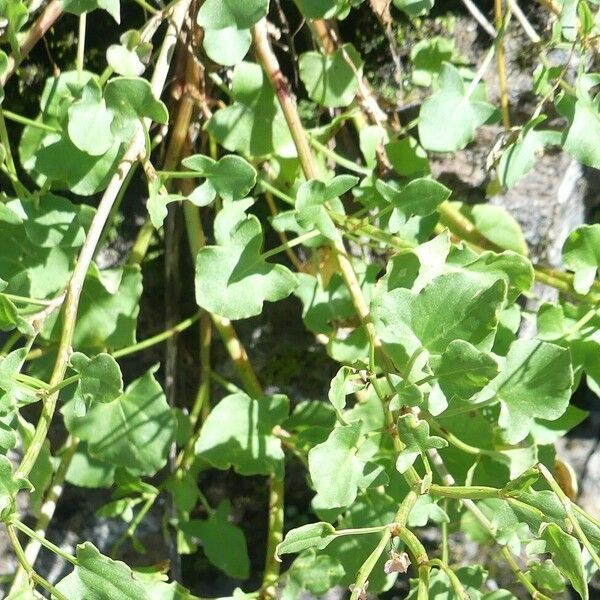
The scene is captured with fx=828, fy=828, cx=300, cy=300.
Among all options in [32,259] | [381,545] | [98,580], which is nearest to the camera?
[381,545]

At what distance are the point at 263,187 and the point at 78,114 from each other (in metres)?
0.22

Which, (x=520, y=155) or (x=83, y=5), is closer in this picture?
(x=83, y=5)

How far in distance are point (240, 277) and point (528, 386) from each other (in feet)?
0.88

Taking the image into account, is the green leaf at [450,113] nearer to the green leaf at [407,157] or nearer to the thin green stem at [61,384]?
the green leaf at [407,157]

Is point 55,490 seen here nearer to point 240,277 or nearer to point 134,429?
point 134,429

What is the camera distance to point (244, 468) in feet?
2.78

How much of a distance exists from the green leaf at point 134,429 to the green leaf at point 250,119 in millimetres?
252

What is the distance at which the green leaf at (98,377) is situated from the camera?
60 cm

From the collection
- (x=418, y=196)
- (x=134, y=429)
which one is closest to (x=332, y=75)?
(x=418, y=196)

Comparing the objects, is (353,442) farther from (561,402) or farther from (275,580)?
(275,580)

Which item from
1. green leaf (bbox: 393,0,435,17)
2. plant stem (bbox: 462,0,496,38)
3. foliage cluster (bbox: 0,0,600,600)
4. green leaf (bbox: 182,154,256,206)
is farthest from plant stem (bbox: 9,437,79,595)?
plant stem (bbox: 462,0,496,38)

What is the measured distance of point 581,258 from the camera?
81cm

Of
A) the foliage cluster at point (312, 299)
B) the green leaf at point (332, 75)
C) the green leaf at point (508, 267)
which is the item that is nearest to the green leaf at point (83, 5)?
the foliage cluster at point (312, 299)

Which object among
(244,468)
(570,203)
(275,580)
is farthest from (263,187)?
(570,203)
